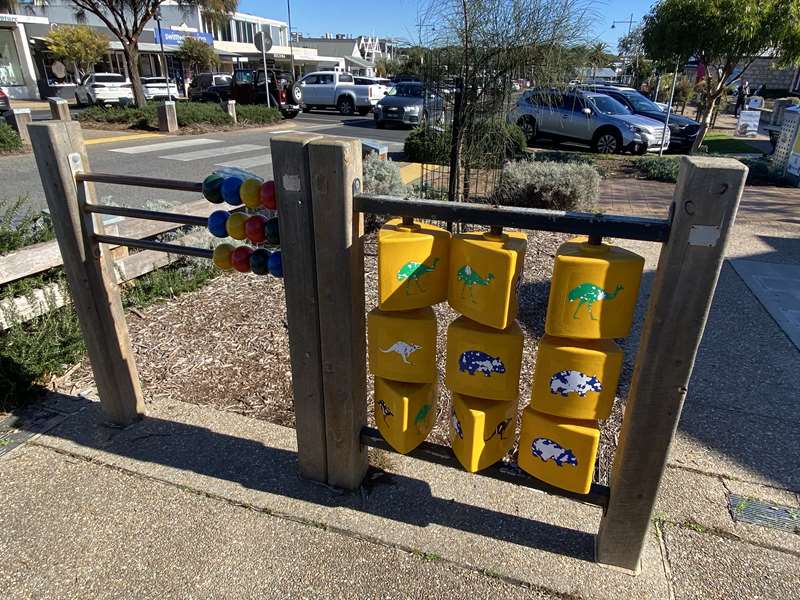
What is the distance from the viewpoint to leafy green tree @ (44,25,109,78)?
29.7 meters

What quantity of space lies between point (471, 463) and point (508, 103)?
5147mm

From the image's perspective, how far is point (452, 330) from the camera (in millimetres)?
1902

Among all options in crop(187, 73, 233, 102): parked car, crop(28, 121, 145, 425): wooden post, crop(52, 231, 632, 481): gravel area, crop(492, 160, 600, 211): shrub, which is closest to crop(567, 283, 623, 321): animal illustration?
crop(52, 231, 632, 481): gravel area

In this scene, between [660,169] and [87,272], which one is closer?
[87,272]

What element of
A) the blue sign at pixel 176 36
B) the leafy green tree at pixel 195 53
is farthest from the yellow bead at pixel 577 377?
the leafy green tree at pixel 195 53

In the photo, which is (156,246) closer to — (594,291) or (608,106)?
(594,291)

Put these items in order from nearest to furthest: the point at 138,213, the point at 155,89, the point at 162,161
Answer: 1. the point at 138,213
2. the point at 162,161
3. the point at 155,89

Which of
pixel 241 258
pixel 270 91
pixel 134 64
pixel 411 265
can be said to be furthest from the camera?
pixel 270 91

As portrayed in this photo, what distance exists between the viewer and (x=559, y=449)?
6.23 ft

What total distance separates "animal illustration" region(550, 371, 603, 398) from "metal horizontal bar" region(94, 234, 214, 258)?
1464 mm

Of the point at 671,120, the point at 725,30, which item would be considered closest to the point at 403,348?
the point at 725,30

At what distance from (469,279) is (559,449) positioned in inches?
27.8

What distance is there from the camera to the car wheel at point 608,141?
13584 millimetres

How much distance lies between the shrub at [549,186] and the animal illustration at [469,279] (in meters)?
4.90
